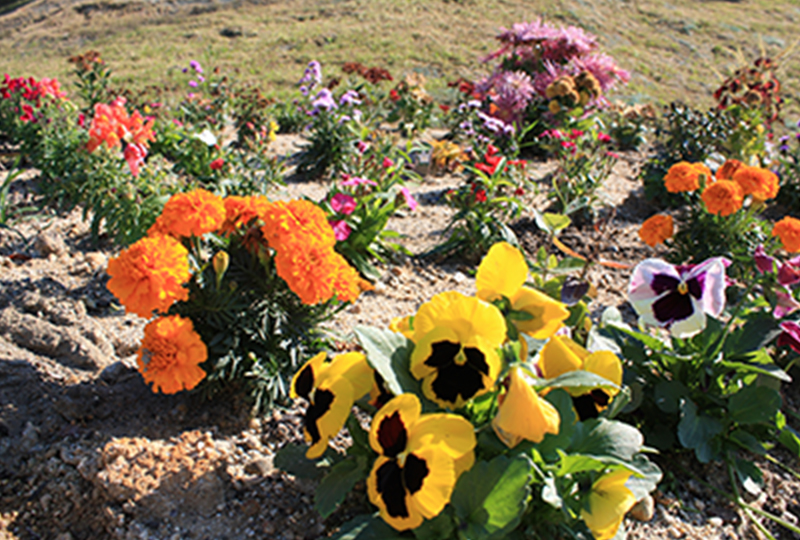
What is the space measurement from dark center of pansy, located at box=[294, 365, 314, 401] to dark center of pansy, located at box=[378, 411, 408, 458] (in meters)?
0.31

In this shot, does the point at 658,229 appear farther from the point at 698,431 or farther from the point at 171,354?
the point at 171,354

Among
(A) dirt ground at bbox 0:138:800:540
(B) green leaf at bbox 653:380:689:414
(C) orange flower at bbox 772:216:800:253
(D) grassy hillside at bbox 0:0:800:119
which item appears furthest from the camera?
(D) grassy hillside at bbox 0:0:800:119

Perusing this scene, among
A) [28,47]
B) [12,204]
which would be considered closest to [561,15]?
[28,47]

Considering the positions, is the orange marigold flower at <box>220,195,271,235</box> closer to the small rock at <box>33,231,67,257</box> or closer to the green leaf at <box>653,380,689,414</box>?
the green leaf at <box>653,380,689,414</box>

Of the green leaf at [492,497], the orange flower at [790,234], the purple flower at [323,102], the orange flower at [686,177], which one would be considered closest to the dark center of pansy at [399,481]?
the green leaf at [492,497]

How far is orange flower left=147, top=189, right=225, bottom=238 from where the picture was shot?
5.82 feet

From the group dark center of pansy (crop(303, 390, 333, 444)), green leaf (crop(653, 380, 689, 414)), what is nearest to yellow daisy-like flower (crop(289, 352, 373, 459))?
dark center of pansy (crop(303, 390, 333, 444))

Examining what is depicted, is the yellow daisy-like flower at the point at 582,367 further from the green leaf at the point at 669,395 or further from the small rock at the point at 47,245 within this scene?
the small rock at the point at 47,245

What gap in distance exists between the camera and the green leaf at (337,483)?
1.33 meters

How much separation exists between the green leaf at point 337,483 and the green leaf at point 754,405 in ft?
4.23

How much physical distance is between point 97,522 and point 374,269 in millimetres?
1779

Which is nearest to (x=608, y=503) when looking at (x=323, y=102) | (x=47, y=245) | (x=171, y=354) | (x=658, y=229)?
(x=171, y=354)

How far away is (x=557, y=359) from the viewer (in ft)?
5.21

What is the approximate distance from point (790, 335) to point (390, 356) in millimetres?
1368
